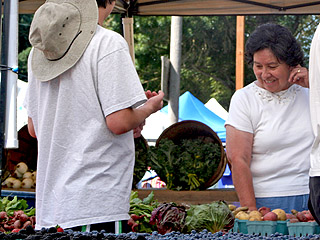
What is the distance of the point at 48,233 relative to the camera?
1.69m

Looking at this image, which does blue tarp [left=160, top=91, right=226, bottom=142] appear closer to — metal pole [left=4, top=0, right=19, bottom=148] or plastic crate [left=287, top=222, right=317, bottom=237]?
metal pole [left=4, top=0, right=19, bottom=148]

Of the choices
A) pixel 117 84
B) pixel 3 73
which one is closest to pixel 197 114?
pixel 3 73

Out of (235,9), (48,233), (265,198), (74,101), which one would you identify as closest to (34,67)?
(74,101)

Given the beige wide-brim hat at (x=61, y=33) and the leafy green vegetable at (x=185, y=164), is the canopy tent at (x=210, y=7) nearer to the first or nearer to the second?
the leafy green vegetable at (x=185, y=164)

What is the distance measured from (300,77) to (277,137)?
350 millimetres

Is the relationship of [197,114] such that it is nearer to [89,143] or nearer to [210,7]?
[210,7]

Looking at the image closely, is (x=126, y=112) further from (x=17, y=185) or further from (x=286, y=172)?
(x=17, y=185)

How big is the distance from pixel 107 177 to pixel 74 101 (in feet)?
1.09

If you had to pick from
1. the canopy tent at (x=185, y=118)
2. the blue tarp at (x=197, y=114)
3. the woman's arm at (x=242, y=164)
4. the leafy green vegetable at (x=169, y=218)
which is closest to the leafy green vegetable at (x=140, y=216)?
the leafy green vegetable at (x=169, y=218)

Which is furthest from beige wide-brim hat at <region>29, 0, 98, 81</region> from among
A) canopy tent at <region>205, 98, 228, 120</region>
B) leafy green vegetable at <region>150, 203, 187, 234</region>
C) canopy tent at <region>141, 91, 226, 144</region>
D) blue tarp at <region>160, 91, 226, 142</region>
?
canopy tent at <region>205, 98, 228, 120</region>

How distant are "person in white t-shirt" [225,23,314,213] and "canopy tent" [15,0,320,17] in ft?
6.19

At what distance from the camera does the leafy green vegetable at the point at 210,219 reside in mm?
2695

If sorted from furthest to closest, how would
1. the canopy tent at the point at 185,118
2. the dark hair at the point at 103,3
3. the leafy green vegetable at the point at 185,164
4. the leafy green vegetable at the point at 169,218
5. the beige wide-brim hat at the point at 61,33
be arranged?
the canopy tent at the point at 185,118, the leafy green vegetable at the point at 185,164, the leafy green vegetable at the point at 169,218, the dark hair at the point at 103,3, the beige wide-brim hat at the point at 61,33

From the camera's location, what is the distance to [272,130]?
127 inches
